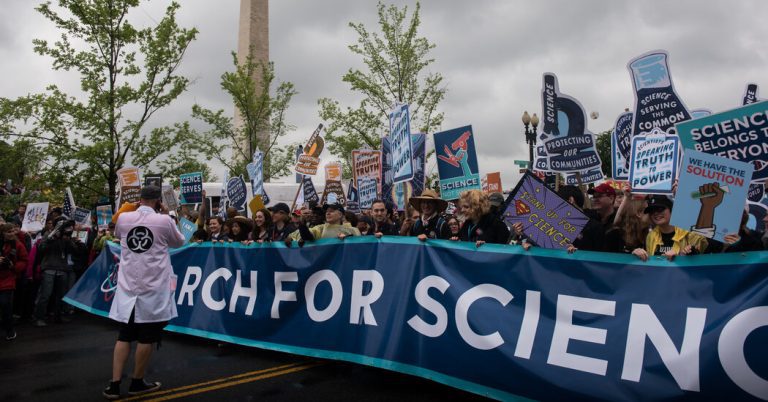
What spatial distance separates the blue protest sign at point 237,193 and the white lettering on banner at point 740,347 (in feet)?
34.6

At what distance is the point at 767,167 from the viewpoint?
15.3ft

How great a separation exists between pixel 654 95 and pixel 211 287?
19.3 ft

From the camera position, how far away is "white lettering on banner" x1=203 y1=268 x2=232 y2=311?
687 cm

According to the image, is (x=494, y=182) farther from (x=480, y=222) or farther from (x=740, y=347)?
(x=740, y=347)

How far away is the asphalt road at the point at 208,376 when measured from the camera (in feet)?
16.4

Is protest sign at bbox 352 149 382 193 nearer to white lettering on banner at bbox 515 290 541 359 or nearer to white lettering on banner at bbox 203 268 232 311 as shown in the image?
white lettering on banner at bbox 203 268 232 311

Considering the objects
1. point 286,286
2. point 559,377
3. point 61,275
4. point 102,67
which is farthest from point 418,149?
point 102,67

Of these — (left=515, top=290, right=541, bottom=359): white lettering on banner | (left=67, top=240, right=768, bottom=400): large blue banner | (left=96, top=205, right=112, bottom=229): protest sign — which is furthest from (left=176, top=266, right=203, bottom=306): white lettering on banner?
(left=96, top=205, right=112, bottom=229): protest sign

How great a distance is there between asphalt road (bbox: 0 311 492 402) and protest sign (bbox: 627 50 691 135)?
13.3 feet

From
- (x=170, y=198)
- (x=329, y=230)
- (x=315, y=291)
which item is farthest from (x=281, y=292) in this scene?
(x=170, y=198)

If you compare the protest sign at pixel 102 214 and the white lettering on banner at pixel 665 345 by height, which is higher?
the protest sign at pixel 102 214

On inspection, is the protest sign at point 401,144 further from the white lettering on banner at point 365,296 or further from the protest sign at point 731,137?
the protest sign at point 731,137

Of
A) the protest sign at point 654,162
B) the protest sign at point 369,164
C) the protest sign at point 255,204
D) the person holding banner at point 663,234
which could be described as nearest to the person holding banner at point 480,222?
the person holding banner at point 663,234

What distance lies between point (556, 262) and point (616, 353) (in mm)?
778
